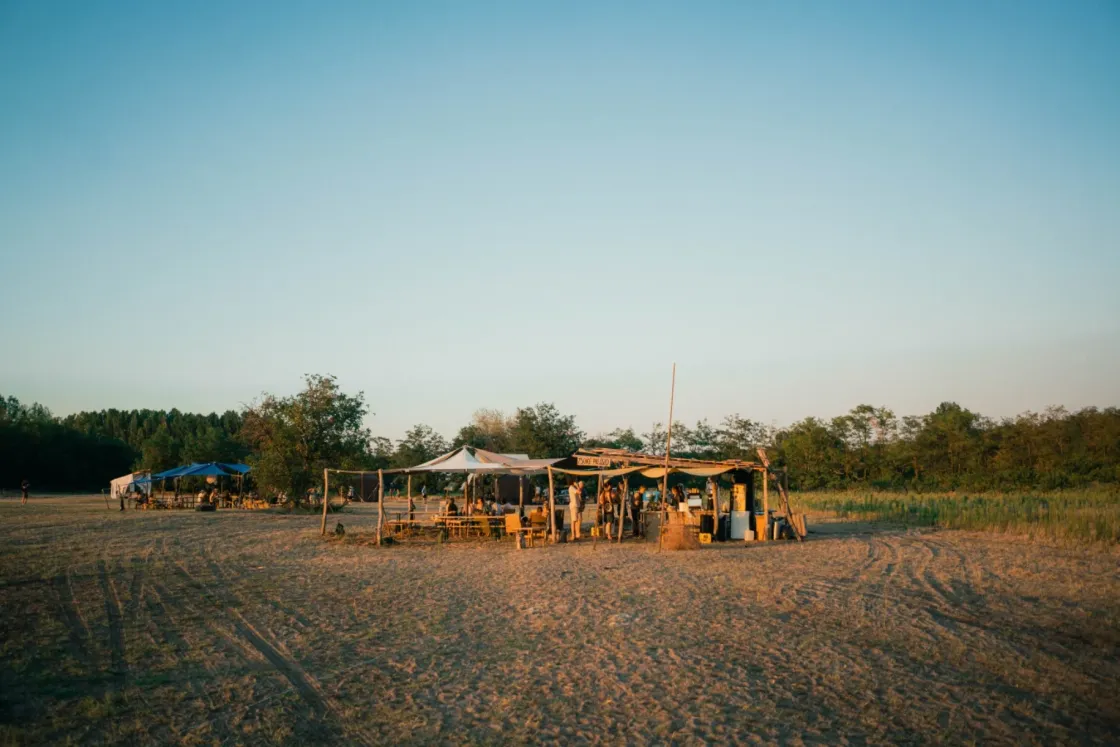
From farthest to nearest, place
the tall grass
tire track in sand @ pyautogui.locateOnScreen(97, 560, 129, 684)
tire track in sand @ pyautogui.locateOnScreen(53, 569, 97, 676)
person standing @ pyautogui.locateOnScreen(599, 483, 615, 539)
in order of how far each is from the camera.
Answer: person standing @ pyautogui.locateOnScreen(599, 483, 615, 539)
the tall grass
tire track in sand @ pyautogui.locateOnScreen(53, 569, 97, 676)
tire track in sand @ pyautogui.locateOnScreen(97, 560, 129, 684)

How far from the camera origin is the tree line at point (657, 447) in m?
34.9

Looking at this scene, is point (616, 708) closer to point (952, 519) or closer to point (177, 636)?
point (177, 636)

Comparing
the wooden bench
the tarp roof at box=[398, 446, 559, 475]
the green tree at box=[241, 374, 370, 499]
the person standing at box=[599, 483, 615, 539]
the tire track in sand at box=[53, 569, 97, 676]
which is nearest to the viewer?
the tire track in sand at box=[53, 569, 97, 676]

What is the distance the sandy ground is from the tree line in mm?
14109

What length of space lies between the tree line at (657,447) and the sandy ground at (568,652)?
1411 cm

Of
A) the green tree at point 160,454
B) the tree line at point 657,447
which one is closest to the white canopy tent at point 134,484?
the tree line at point 657,447

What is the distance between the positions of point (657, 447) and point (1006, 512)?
3586 cm

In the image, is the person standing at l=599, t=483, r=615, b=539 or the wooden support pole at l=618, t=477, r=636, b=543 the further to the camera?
the person standing at l=599, t=483, r=615, b=539

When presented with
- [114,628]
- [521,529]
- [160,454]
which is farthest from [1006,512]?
[160,454]

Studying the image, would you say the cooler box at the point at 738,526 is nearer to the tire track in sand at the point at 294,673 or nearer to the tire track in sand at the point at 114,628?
the tire track in sand at the point at 294,673

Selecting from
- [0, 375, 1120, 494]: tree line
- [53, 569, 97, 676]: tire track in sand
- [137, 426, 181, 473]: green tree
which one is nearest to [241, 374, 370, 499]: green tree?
[0, 375, 1120, 494]: tree line

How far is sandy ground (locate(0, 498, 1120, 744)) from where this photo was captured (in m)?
5.36

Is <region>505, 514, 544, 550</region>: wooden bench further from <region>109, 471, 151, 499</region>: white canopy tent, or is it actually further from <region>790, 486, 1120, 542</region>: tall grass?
<region>109, 471, 151, 499</region>: white canopy tent

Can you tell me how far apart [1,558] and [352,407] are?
21.6 metres
